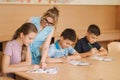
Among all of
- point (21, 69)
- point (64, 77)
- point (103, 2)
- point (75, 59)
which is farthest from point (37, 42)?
point (103, 2)

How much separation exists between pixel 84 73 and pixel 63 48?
0.67 metres

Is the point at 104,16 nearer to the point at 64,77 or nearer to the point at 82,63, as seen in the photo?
the point at 82,63

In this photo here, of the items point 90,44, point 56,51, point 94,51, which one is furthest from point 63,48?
point 90,44

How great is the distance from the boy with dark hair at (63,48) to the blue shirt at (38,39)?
0.14 meters

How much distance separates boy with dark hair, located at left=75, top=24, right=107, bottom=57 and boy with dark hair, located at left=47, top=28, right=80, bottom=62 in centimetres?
29

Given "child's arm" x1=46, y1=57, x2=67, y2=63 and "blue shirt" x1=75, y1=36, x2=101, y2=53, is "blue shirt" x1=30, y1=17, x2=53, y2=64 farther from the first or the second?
"blue shirt" x1=75, y1=36, x2=101, y2=53

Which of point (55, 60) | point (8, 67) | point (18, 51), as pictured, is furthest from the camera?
point (55, 60)

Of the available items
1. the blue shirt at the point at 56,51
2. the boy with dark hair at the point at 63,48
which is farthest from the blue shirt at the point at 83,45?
the blue shirt at the point at 56,51

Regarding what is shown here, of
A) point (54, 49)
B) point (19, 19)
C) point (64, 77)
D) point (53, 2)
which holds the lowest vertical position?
point (64, 77)

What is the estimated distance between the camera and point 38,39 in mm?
3029

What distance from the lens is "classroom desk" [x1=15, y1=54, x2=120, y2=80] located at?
7.16ft

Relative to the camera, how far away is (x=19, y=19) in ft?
14.8

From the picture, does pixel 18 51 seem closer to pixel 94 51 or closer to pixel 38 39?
pixel 38 39

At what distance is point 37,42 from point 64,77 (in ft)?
3.13
